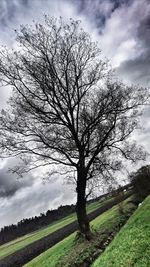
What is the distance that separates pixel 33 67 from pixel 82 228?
16021 millimetres

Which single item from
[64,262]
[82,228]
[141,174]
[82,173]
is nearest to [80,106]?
[82,173]

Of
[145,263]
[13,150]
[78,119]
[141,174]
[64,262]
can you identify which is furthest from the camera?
[141,174]

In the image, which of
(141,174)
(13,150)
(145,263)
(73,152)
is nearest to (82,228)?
(73,152)

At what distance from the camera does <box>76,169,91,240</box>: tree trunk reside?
2823 cm

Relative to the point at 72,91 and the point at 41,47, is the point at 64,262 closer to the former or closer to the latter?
the point at 72,91

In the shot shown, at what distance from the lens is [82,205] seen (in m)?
28.4

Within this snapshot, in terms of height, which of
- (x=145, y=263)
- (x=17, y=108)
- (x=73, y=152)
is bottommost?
(x=145, y=263)

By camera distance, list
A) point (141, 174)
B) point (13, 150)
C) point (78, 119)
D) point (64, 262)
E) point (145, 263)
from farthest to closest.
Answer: point (141, 174) → point (78, 119) → point (13, 150) → point (64, 262) → point (145, 263)

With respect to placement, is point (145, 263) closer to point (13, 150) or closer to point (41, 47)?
point (13, 150)

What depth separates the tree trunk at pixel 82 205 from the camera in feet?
92.6

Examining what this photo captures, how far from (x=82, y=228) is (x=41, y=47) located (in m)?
17.7

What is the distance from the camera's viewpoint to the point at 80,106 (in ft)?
99.9

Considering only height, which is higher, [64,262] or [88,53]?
[88,53]

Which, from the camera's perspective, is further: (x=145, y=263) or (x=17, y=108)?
(x=17, y=108)
